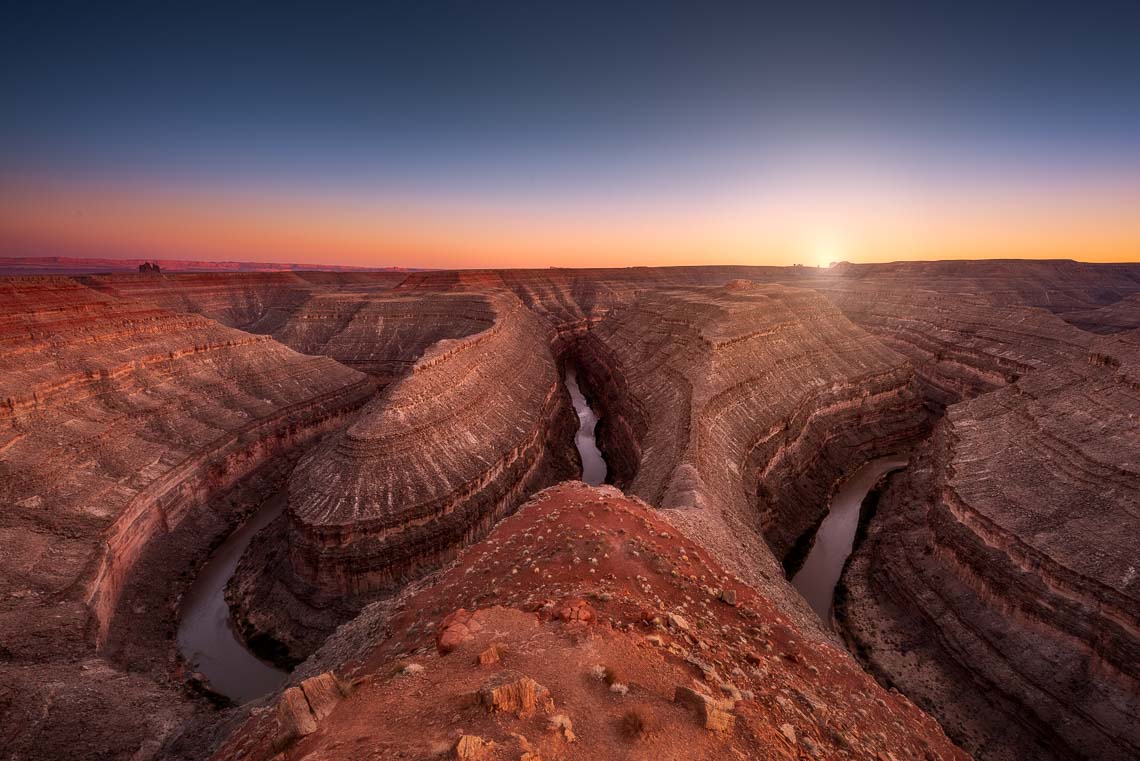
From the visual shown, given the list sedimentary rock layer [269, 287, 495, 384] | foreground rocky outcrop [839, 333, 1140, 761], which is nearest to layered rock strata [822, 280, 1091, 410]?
foreground rocky outcrop [839, 333, 1140, 761]

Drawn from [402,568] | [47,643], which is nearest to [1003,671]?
[402,568]

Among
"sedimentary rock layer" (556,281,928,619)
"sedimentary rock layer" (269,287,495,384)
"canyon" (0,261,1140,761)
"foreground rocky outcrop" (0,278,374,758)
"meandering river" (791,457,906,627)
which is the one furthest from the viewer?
"sedimentary rock layer" (269,287,495,384)

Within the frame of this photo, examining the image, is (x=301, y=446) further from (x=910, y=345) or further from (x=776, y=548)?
(x=910, y=345)

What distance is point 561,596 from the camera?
12477mm

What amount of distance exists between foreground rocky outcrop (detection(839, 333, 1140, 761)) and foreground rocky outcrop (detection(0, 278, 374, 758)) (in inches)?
1135

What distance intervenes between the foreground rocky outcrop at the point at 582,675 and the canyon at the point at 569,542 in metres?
0.08

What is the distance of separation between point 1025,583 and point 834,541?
A: 11.8 metres

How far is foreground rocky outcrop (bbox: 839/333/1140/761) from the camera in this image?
59.7ft

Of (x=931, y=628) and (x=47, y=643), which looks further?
(x=931, y=628)

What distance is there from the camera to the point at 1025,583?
833 inches

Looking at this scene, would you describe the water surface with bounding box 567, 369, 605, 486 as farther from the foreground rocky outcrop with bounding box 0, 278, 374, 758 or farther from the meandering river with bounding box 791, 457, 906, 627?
the foreground rocky outcrop with bounding box 0, 278, 374, 758

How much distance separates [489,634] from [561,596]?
2.45 meters

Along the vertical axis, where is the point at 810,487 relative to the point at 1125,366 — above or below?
below

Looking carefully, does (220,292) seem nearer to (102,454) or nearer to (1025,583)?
(102,454)
